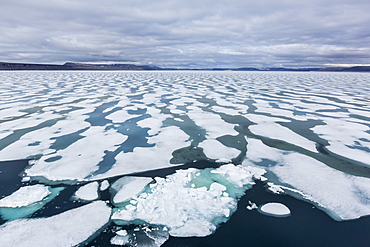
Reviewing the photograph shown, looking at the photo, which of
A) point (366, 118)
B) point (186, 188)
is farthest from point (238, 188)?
point (366, 118)

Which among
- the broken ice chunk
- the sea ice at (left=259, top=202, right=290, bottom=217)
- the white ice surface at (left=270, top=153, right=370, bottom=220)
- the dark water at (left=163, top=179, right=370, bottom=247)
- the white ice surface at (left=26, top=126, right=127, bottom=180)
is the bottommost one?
the white ice surface at (left=26, top=126, right=127, bottom=180)

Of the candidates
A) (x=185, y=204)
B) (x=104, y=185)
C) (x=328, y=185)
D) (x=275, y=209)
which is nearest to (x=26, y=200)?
(x=104, y=185)

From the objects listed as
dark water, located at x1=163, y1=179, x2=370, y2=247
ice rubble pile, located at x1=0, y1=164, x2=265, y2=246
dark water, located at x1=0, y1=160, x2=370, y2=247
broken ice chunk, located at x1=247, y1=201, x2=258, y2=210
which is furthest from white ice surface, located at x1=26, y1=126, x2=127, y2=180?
broken ice chunk, located at x1=247, y1=201, x2=258, y2=210

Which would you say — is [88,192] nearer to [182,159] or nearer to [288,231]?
[182,159]

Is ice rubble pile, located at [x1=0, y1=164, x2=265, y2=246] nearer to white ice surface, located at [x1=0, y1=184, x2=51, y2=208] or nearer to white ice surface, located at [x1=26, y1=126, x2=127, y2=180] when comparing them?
white ice surface, located at [x1=0, y1=184, x2=51, y2=208]

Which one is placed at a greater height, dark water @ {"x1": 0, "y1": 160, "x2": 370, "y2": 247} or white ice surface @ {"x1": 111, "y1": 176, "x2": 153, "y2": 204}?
dark water @ {"x1": 0, "y1": 160, "x2": 370, "y2": 247}

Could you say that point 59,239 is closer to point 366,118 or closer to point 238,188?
point 238,188

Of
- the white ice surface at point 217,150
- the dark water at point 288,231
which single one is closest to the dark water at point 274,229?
the dark water at point 288,231
